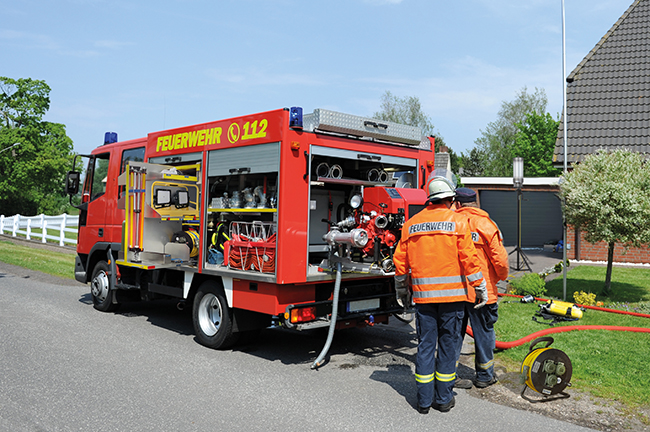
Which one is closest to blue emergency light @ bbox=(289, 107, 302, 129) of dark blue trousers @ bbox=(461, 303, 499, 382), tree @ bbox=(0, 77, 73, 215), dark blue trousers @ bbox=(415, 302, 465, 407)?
dark blue trousers @ bbox=(415, 302, 465, 407)

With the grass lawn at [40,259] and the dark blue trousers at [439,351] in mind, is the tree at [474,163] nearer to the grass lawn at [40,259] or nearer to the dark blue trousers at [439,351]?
the grass lawn at [40,259]

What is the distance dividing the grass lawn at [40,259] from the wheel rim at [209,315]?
27.6 ft

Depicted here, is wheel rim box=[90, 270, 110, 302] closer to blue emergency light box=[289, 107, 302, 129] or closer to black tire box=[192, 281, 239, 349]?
black tire box=[192, 281, 239, 349]

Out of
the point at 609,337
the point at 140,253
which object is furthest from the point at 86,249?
the point at 609,337

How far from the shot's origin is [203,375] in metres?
5.52

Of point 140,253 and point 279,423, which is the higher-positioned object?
point 140,253

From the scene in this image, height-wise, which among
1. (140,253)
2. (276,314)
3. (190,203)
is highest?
(190,203)

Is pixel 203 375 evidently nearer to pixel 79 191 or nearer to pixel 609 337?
pixel 609 337

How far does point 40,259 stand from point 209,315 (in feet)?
42.6

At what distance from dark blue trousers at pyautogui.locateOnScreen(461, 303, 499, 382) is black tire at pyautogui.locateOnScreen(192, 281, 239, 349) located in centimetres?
278

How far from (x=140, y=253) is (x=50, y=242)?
18560 millimetres

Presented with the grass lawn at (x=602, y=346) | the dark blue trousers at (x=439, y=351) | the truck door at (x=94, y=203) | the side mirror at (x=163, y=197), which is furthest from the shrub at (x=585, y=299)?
the truck door at (x=94, y=203)

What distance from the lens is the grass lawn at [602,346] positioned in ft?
16.7

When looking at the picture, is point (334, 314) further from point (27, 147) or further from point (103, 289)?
point (27, 147)
